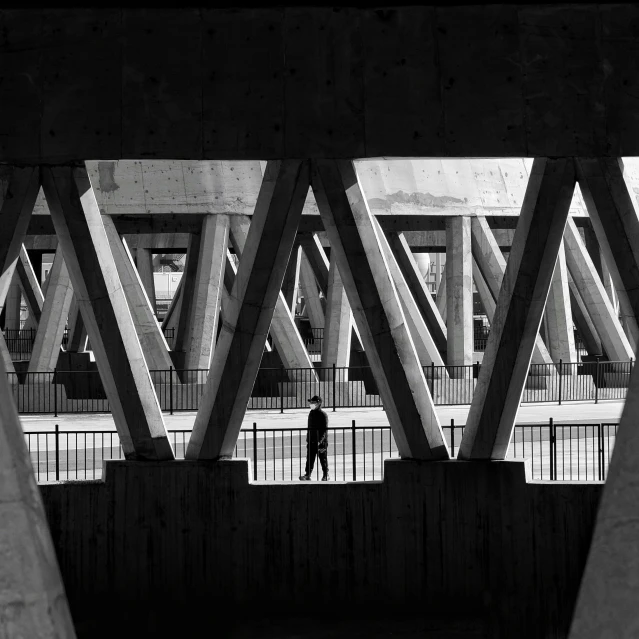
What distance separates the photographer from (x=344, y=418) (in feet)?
98.8

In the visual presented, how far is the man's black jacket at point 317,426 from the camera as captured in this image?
17.8 meters

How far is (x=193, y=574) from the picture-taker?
44.3 feet

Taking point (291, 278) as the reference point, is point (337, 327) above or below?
below

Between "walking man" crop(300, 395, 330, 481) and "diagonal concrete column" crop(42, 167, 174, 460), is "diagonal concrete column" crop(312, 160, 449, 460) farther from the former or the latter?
"walking man" crop(300, 395, 330, 481)

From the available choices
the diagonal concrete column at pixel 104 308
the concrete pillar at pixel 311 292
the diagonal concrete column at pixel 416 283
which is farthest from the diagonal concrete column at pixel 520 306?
the concrete pillar at pixel 311 292

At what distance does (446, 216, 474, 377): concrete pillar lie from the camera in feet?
118

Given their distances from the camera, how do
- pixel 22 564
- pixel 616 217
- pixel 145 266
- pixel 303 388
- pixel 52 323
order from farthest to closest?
pixel 145 266 → pixel 52 323 → pixel 303 388 → pixel 616 217 → pixel 22 564

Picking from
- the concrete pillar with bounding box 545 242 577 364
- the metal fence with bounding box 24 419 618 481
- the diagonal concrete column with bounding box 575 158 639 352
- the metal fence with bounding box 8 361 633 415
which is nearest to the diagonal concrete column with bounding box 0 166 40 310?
the metal fence with bounding box 24 419 618 481

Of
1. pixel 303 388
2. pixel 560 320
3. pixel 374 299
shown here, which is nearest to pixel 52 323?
pixel 303 388

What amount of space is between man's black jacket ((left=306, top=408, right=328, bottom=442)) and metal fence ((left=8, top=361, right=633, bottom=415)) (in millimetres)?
12277

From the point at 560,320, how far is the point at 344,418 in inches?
446

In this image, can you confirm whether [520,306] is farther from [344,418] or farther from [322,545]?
[344,418]

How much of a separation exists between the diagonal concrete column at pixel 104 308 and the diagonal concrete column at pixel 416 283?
3151 cm

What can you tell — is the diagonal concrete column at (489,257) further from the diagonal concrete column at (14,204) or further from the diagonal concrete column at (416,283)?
the diagonal concrete column at (14,204)
